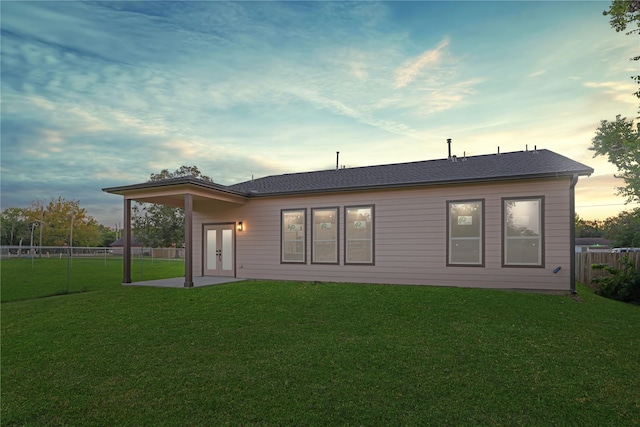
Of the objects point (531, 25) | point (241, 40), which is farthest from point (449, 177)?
point (241, 40)

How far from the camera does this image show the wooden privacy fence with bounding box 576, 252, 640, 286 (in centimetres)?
1094

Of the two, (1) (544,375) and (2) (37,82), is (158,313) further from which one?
(2) (37,82)

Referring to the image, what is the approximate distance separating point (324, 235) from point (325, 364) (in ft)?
23.5

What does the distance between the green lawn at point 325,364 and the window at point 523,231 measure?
1.63 meters

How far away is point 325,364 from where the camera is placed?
4.19 metres

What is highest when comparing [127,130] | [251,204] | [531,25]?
[531,25]

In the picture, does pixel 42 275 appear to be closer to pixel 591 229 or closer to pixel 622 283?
pixel 622 283

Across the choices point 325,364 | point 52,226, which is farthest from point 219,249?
point 52,226

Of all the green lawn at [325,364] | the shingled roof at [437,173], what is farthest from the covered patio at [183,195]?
the green lawn at [325,364]

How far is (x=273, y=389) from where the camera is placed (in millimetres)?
3574

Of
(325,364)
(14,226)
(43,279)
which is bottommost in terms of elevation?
(43,279)

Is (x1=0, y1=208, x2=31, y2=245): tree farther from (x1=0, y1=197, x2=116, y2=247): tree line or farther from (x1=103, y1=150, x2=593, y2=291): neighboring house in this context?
(x1=103, y1=150, x2=593, y2=291): neighboring house

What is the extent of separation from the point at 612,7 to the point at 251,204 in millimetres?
11265

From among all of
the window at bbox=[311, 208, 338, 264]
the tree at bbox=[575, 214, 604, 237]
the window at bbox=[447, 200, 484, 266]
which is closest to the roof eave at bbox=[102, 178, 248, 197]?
the window at bbox=[311, 208, 338, 264]
